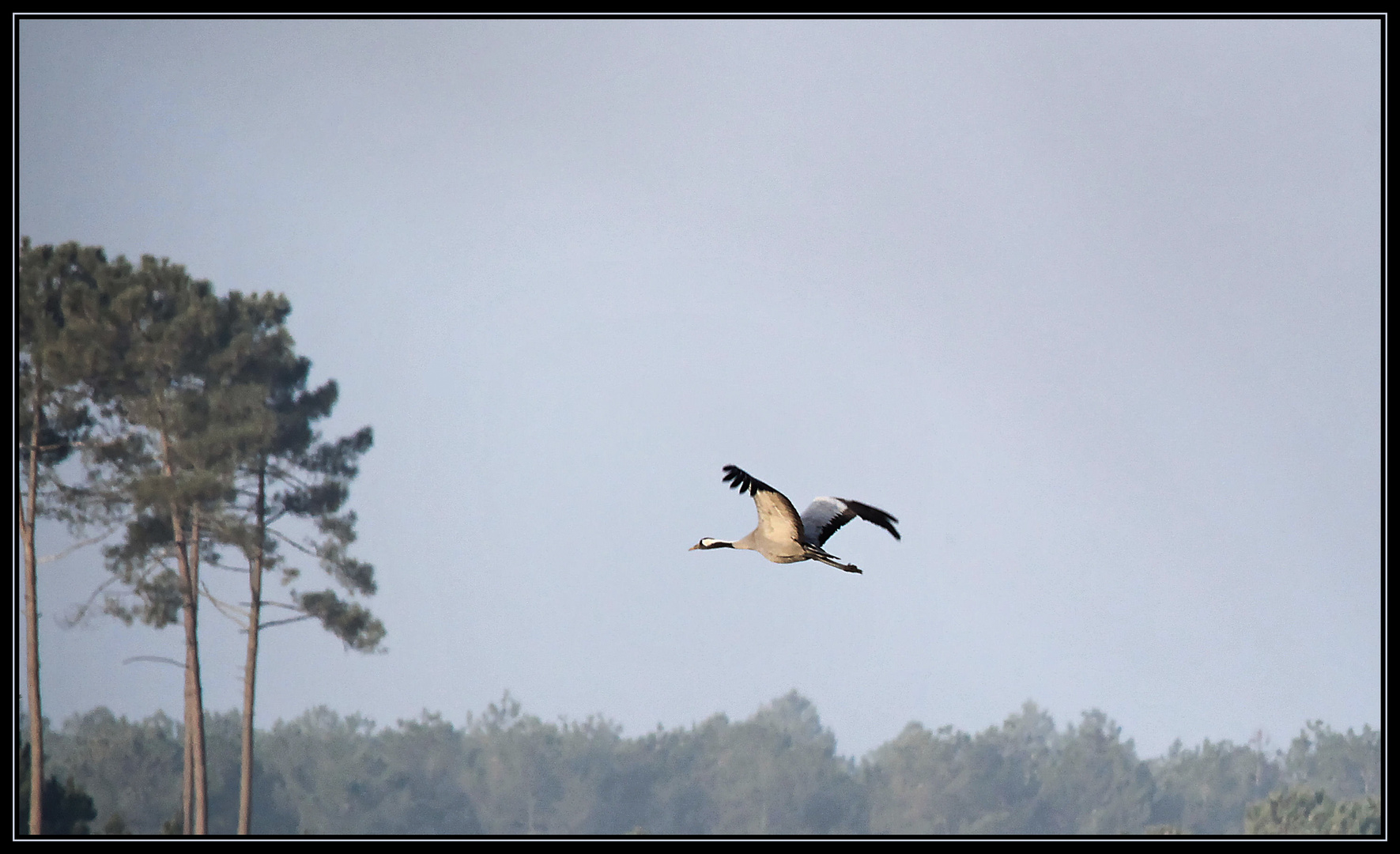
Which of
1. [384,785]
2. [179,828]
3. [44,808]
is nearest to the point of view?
[44,808]

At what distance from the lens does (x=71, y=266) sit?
2004 inches

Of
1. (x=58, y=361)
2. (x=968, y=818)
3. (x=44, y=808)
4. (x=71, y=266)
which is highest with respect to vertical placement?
(x=71, y=266)

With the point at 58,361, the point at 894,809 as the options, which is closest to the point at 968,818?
the point at 894,809

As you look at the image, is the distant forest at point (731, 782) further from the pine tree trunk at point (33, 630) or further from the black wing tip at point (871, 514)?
the black wing tip at point (871, 514)

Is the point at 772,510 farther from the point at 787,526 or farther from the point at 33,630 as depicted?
the point at 33,630

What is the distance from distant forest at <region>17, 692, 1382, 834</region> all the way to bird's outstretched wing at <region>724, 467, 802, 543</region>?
82160mm

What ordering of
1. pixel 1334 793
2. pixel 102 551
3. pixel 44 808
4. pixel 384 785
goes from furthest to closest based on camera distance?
pixel 1334 793
pixel 384 785
pixel 102 551
pixel 44 808

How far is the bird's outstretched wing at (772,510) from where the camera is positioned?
1577 cm

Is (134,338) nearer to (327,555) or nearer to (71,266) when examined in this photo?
(71,266)

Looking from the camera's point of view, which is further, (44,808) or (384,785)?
(384,785)

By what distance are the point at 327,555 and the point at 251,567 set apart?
2.66 metres

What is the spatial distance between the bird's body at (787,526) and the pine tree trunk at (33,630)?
94.8 ft

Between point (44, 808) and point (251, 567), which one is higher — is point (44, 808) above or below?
below

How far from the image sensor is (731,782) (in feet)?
352
